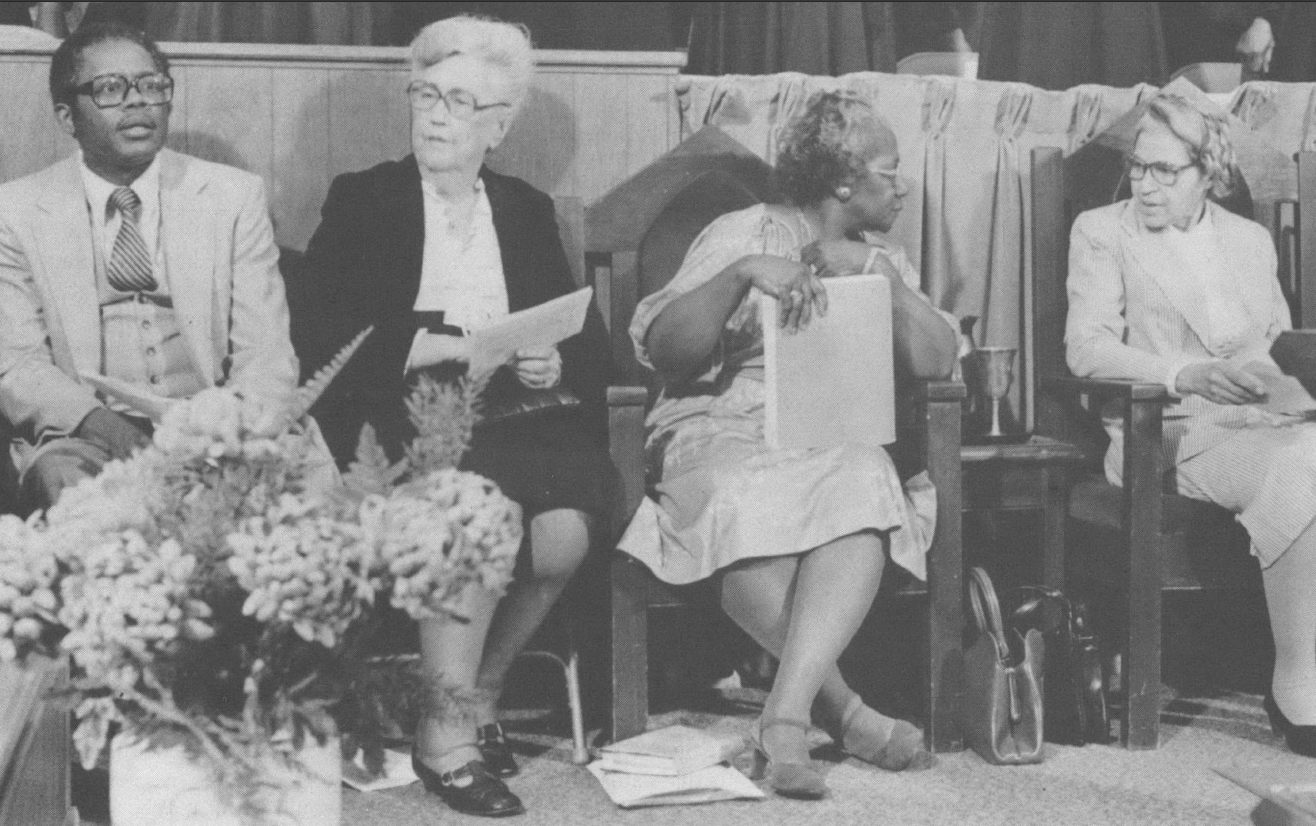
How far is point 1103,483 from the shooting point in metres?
2.99

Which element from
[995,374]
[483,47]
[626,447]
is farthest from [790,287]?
[483,47]

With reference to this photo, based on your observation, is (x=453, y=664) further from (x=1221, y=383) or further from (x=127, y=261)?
(x=1221, y=383)

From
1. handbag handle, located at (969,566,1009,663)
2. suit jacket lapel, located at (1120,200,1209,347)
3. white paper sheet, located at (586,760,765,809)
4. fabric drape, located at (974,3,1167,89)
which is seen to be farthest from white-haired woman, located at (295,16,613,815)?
fabric drape, located at (974,3,1167,89)

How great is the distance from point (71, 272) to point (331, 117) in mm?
703

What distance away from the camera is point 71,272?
2682 mm

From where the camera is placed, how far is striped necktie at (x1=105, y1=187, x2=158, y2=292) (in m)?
2.72

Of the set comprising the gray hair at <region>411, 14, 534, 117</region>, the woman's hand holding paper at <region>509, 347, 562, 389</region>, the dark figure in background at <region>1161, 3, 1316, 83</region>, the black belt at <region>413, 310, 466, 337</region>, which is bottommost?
the woman's hand holding paper at <region>509, 347, 562, 389</region>

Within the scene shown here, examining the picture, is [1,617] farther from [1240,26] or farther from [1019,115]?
[1240,26]

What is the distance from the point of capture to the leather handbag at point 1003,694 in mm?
2662

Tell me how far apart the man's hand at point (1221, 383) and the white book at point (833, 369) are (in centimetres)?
58

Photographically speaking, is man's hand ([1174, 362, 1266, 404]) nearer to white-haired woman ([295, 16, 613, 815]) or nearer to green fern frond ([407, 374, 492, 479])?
white-haired woman ([295, 16, 613, 815])

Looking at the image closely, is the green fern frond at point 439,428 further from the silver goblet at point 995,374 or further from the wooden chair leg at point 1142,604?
the silver goblet at point 995,374

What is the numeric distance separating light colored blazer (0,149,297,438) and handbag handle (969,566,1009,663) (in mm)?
1229

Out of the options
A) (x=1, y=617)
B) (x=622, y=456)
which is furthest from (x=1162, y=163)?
(x=1, y=617)
